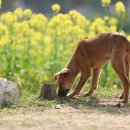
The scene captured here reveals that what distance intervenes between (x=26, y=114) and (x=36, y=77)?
4.94 meters

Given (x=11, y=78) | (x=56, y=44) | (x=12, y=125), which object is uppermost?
(x=56, y=44)

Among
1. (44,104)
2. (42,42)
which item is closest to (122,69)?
(44,104)

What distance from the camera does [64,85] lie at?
11188mm

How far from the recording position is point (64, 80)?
1116 cm

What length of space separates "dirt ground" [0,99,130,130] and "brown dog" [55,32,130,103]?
36.0 inches

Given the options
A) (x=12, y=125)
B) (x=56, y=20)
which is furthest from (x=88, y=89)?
(x=12, y=125)

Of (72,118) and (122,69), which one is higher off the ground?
(122,69)

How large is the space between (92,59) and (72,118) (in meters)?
2.52

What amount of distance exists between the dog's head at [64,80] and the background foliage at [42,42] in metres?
2.37

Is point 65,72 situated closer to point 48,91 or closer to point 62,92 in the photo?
point 62,92

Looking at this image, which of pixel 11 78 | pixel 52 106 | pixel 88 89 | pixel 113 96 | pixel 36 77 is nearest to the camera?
pixel 52 106

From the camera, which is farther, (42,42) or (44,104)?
(42,42)

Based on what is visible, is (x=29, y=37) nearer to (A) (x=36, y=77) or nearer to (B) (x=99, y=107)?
(A) (x=36, y=77)

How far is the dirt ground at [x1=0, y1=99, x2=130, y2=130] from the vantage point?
26.8 ft
